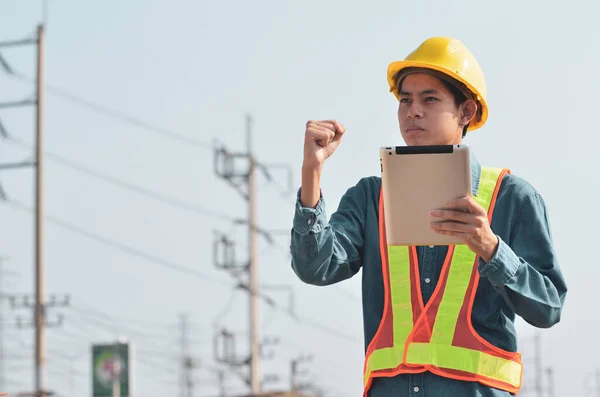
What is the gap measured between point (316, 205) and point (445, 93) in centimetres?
67

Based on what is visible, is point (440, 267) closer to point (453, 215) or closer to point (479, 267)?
point (479, 267)

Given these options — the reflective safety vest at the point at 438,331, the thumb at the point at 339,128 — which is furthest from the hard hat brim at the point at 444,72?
the thumb at the point at 339,128

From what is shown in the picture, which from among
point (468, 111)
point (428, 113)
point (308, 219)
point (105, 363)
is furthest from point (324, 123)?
point (105, 363)

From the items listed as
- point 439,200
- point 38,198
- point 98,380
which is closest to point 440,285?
point 439,200

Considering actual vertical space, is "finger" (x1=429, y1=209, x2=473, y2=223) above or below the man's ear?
below

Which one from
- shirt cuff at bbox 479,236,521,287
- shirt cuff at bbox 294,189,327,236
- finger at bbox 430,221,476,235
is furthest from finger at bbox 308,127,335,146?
shirt cuff at bbox 479,236,521,287

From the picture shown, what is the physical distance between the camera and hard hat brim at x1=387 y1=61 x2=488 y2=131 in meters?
4.62

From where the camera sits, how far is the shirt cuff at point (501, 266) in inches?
164

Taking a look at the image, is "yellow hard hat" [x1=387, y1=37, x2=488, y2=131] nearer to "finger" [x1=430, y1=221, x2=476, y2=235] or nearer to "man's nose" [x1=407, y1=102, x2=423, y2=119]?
"man's nose" [x1=407, y1=102, x2=423, y2=119]

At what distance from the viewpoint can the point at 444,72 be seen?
4629 mm

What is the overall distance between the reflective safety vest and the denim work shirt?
0.03 metres

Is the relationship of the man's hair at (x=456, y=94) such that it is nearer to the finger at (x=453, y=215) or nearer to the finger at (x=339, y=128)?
the finger at (x=339, y=128)

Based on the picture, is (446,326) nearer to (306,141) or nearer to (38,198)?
(306,141)

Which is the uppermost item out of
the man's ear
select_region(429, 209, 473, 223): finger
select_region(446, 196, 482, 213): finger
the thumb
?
the man's ear
